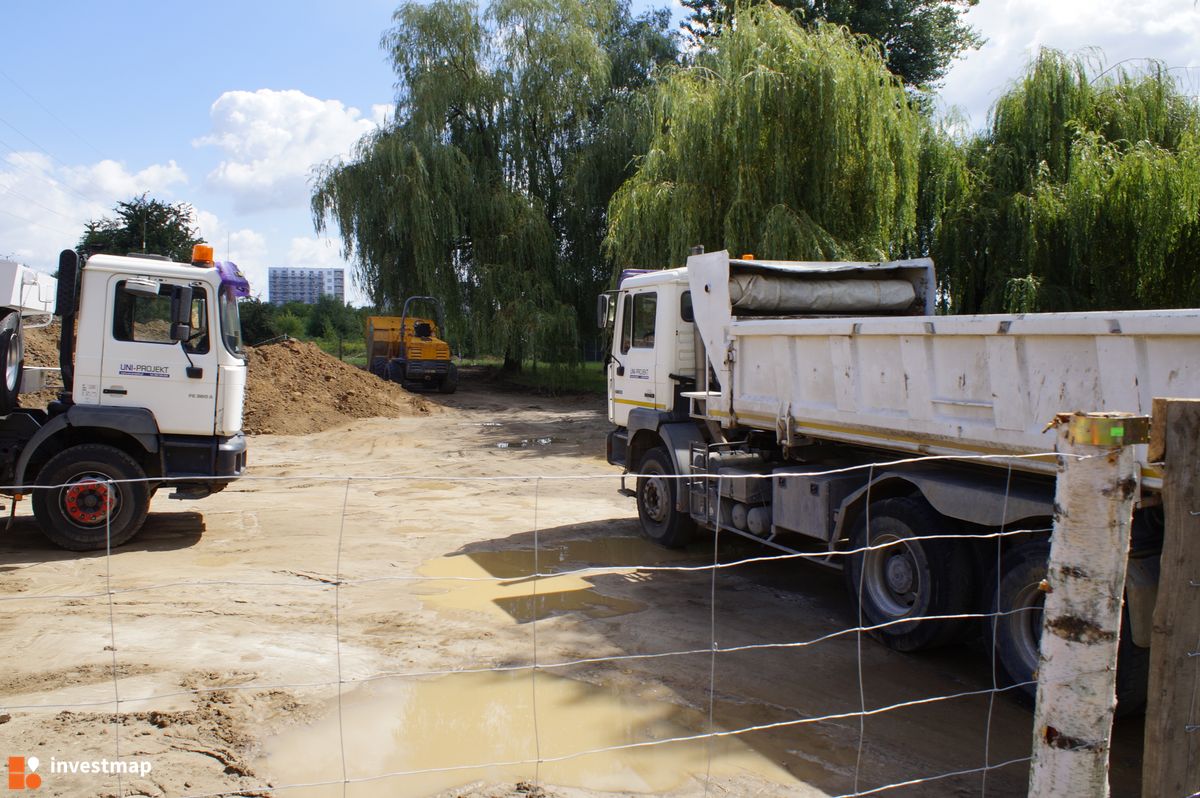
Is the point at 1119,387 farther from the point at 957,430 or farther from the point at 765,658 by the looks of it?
the point at 765,658

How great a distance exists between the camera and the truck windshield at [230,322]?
7.96 meters

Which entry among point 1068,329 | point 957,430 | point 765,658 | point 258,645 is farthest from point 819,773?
point 258,645

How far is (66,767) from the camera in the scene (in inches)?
146

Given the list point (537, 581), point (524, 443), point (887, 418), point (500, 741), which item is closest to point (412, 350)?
point (524, 443)

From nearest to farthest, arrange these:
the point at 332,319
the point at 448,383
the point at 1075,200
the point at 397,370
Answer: the point at 1075,200 → the point at 397,370 → the point at 448,383 → the point at 332,319

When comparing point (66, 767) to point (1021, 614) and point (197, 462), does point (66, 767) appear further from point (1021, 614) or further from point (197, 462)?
point (1021, 614)

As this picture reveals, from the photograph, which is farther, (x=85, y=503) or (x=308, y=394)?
(x=308, y=394)

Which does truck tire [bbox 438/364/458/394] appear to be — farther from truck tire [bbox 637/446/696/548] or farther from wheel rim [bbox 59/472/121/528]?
wheel rim [bbox 59/472/121/528]

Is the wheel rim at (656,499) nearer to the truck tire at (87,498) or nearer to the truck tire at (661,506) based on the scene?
the truck tire at (661,506)

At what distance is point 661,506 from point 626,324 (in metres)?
1.94

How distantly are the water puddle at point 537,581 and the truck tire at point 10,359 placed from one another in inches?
155

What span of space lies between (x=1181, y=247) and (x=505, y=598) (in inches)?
464

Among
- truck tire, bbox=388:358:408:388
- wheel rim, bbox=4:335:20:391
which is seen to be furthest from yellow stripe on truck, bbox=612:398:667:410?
truck tire, bbox=388:358:408:388

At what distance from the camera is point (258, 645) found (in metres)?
5.38
